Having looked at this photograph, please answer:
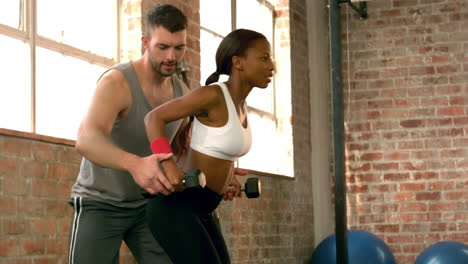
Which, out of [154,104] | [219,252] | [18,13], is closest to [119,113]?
[154,104]

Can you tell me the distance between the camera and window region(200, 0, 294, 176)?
6.55 metres

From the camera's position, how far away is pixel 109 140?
105 inches

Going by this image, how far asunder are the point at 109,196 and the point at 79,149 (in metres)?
0.33

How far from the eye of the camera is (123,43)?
5.23 m

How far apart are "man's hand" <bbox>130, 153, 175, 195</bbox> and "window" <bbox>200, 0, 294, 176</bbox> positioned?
3897mm

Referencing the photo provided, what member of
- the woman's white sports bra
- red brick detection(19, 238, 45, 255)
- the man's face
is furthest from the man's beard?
red brick detection(19, 238, 45, 255)

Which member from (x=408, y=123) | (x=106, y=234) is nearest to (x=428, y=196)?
(x=408, y=123)

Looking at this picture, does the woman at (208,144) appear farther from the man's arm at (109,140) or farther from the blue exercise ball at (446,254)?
the blue exercise ball at (446,254)

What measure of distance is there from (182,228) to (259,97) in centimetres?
470

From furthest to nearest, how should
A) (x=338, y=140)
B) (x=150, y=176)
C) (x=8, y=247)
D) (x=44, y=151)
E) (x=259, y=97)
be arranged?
(x=259, y=97) < (x=338, y=140) < (x=44, y=151) < (x=8, y=247) < (x=150, y=176)

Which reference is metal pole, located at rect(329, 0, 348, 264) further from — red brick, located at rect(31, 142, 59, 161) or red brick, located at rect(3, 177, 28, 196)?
red brick, located at rect(3, 177, 28, 196)

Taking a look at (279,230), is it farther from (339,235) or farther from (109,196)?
(109,196)

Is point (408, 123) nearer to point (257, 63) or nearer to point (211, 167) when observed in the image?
point (257, 63)

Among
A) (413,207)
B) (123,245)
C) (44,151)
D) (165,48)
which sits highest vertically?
(165,48)
